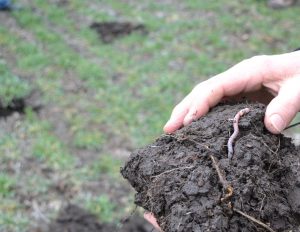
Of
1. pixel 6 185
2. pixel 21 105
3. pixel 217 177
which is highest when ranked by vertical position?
pixel 217 177

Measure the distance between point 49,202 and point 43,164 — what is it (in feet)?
1.84

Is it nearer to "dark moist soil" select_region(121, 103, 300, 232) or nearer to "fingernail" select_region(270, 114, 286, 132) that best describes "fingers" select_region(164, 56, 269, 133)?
"dark moist soil" select_region(121, 103, 300, 232)

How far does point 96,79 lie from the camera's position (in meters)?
6.20

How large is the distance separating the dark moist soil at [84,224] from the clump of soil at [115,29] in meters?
4.29

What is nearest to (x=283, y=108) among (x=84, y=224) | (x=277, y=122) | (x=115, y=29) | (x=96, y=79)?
(x=277, y=122)

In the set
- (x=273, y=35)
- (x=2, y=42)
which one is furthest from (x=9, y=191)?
(x=273, y=35)

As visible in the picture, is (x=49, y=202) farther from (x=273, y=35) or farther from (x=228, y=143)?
(x=273, y=35)

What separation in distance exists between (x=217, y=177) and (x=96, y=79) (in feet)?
15.1

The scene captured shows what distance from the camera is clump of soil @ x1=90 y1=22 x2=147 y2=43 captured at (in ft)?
25.1

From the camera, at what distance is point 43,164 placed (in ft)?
14.7

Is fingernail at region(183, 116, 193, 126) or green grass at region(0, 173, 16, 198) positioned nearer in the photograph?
fingernail at region(183, 116, 193, 126)

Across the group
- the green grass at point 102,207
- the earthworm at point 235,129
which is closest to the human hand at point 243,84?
the earthworm at point 235,129

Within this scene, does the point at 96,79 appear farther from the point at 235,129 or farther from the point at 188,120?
the point at 235,129

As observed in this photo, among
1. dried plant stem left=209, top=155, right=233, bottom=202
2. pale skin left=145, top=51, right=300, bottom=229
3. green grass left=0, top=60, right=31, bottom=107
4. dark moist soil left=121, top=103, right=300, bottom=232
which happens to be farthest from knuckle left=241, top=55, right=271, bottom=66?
green grass left=0, top=60, right=31, bottom=107
